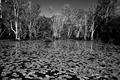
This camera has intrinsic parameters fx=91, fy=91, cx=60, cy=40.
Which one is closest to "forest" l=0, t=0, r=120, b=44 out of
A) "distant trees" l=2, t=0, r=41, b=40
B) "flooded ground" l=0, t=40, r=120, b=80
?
"distant trees" l=2, t=0, r=41, b=40

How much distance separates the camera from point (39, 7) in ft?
120

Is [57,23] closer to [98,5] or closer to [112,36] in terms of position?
[98,5]

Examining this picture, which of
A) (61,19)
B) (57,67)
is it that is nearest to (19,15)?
(61,19)

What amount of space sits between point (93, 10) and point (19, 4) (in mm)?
26412

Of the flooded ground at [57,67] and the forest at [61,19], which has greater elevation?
the forest at [61,19]

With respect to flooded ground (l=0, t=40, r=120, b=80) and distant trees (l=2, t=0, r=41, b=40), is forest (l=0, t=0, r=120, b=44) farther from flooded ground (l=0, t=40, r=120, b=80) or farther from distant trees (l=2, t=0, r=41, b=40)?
flooded ground (l=0, t=40, r=120, b=80)

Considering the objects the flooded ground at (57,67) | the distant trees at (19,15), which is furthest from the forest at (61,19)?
the flooded ground at (57,67)

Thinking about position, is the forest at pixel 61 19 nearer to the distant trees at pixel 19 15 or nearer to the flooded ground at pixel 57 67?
the distant trees at pixel 19 15

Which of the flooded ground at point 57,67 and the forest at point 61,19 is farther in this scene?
the forest at point 61,19

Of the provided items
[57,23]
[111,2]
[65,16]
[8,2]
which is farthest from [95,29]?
[8,2]

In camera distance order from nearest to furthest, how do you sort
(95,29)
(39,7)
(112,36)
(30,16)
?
(112,36) < (30,16) < (39,7) < (95,29)

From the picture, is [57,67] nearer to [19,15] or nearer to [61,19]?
[19,15]

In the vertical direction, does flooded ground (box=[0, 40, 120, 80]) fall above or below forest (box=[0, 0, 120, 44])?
below

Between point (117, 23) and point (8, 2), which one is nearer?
point (117, 23)
